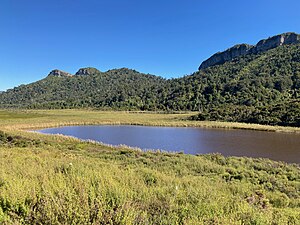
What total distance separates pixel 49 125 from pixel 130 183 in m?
48.8

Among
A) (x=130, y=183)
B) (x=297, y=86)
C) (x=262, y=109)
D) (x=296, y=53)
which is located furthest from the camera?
(x=296, y=53)

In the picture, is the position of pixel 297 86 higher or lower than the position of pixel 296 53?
lower

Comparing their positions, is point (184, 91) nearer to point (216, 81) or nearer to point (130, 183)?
point (216, 81)

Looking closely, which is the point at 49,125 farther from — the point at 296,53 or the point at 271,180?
the point at 296,53

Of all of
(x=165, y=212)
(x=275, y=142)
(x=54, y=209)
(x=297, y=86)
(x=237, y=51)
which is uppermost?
(x=237, y=51)

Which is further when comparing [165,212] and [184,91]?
[184,91]

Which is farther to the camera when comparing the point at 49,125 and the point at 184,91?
the point at 184,91

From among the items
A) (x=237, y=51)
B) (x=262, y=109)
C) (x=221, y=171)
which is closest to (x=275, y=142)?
(x=221, y=171)

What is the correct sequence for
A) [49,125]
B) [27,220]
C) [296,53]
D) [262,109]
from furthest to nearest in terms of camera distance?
[296,53]
[262,109]
[49,125]
[27,220]

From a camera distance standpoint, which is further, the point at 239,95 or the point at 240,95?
the point at 239,95

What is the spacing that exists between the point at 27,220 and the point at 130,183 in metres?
2.43

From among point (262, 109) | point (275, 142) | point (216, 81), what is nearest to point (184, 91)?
point (216, 81)

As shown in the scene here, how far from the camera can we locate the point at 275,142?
3128 centimetres

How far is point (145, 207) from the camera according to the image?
4.27 m
